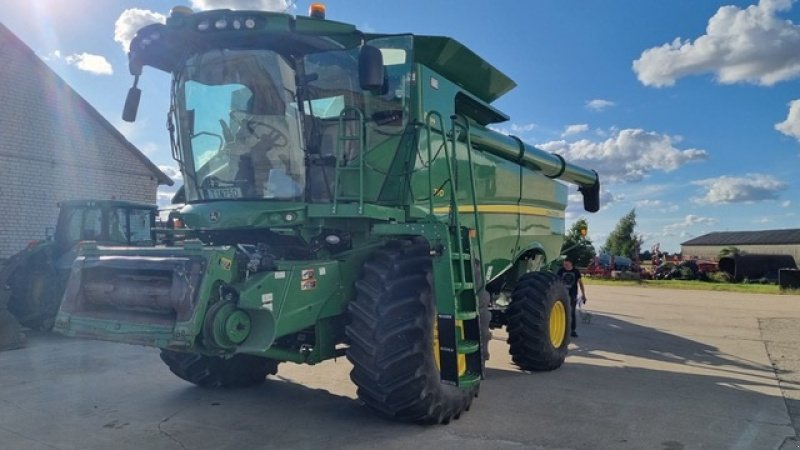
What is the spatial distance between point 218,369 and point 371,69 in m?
3.51

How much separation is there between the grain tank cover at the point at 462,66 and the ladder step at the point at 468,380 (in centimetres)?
311

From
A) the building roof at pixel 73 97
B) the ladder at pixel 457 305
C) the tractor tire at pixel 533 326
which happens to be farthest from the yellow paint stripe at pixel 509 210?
the building roof at pixel 73 97

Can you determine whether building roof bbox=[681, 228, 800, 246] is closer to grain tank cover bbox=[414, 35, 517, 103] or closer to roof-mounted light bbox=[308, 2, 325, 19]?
grain tank cover bbox=[414, 35, 517, 103]

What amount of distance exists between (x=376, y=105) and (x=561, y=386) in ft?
12.4

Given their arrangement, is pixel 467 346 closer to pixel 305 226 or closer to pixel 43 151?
pixel 305 226

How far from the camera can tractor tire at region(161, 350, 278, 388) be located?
19.4 ft

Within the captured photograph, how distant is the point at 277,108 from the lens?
16.4ft

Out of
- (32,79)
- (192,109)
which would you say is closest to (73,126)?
(32,79)

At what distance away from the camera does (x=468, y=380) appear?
192 inches

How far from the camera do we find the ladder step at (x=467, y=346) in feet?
16.0

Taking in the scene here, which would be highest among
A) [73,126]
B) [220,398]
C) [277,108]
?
[73,126]

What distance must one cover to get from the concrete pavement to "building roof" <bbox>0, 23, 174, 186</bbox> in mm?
8909

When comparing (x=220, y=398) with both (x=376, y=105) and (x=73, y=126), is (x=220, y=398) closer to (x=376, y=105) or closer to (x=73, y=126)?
(x=376, y=105)

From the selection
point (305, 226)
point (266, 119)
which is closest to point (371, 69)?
point (266, 119)
